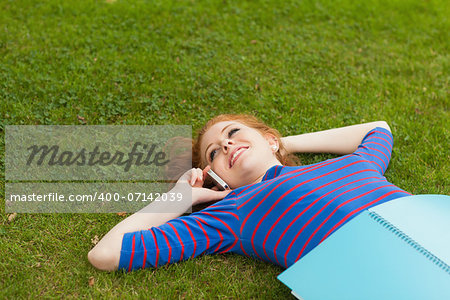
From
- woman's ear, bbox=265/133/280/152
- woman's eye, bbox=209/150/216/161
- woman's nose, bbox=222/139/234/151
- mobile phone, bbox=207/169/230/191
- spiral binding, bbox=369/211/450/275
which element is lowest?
mobile phone, bbox=207/169/230/191

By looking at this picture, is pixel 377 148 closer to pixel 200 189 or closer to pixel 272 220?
pixel 272 220

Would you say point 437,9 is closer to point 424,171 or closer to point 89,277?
point 424,171

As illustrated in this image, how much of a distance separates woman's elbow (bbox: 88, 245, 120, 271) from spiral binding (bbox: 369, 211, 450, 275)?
1.72 m

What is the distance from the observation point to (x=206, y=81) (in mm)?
5363

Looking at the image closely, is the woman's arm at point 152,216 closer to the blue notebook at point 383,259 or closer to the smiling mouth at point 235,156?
the smiling mouth at point 235,156

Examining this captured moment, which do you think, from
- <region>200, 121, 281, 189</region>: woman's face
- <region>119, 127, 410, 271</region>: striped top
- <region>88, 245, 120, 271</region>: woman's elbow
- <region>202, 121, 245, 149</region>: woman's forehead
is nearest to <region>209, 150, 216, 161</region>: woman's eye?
<region>200, 121, 281, 189</region>: woman's face

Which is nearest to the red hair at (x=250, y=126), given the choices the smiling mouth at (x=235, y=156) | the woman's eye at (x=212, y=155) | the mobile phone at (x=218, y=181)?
the woman's eye at (x=212, y=155)

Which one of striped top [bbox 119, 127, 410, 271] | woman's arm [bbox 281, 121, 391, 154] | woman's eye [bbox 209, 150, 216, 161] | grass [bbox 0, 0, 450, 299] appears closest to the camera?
striped top [bbox 119, 127, 410, 271]

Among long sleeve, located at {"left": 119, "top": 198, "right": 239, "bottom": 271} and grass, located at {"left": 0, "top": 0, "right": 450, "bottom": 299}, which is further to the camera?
grass, located at {"left": 0, "top": 0, "right": 450, "bottom": 299}

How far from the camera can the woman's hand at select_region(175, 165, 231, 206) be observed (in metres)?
3.49

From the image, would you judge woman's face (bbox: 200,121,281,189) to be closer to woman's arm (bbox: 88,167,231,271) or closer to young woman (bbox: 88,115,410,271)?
young woman (bbox: 88,115,410,271)

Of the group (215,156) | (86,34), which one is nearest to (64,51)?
(86,34)

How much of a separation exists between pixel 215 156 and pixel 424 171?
2020 mm

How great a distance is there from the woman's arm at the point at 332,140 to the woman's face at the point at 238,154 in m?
0.56
